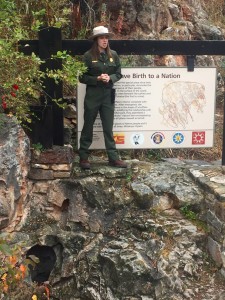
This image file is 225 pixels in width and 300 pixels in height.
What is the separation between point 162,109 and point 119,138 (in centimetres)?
71

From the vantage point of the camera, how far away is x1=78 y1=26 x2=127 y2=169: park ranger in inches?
241

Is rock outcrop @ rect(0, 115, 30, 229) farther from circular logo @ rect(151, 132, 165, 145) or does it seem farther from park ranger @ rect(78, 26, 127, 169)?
circular logo @ rect(151, 132, 165, 145)

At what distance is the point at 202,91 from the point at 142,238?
7.35ft

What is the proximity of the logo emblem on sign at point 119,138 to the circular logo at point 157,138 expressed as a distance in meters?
0.42

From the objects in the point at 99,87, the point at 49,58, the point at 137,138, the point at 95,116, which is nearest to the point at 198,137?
the point at 137,138

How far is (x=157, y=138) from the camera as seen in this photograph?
6.88 meters

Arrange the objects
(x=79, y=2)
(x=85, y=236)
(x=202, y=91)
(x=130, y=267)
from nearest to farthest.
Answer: (x=130, y=267) < (x=85, y=236) < (x=202, y=91) < (x=79, y=2)

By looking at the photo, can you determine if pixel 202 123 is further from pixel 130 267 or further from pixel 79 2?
pixel 79 2

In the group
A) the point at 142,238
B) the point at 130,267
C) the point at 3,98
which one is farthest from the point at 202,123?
the point at 3,98

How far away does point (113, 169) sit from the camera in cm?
652

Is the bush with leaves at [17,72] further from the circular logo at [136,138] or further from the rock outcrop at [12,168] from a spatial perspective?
Answer: the circular logo at [136,138]

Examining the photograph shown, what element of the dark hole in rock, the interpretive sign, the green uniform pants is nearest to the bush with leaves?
the green uniform pants

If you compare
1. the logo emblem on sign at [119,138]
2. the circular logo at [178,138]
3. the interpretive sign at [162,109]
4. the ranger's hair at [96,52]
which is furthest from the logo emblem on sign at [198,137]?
the ranger's hair at [96,52]

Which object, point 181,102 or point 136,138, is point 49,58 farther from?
point 181,102
